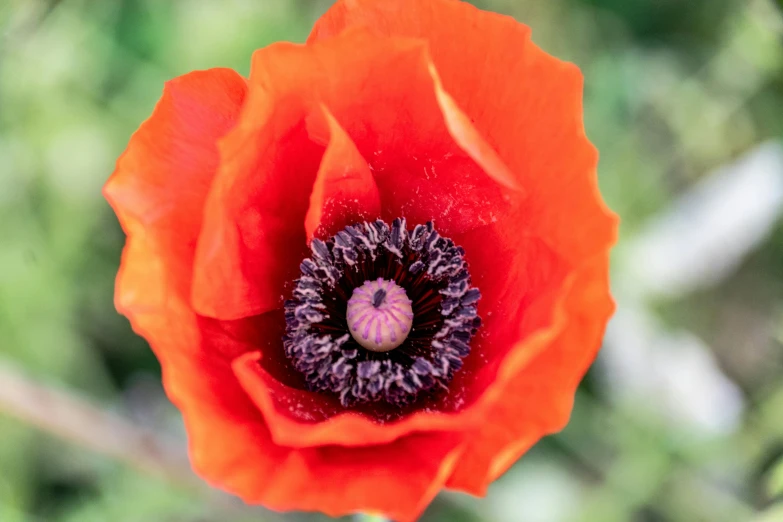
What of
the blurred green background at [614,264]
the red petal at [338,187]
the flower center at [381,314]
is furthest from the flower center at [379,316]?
the blurred green background at [614,264]

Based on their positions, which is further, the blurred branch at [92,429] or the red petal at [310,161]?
the blurred branch at [92,429]

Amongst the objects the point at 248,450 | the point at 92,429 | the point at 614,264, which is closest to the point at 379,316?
the point at 248,450

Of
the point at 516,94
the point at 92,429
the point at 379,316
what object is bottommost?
the point at 92,429

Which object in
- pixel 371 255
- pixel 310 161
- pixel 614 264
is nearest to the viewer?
pixel 310 161

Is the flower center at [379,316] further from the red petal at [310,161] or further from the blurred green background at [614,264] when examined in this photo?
the blurred green background at [614,264]

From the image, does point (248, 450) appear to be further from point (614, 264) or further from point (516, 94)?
point (614, 264)

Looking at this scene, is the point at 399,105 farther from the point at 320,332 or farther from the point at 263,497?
the point at 263,497

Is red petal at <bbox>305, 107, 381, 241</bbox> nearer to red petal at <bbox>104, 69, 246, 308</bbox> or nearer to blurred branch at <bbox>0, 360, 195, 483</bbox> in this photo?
red petal at <bbox>104, 69, 246, 308</bbox>

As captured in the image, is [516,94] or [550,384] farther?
[516,94]
